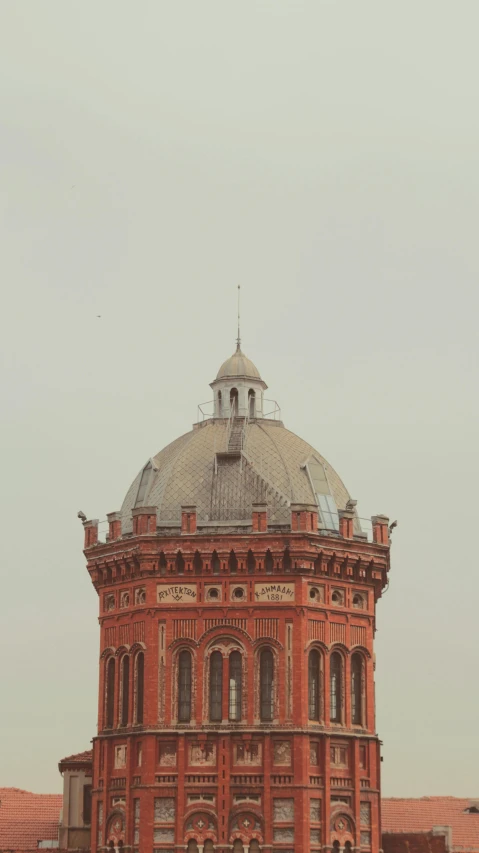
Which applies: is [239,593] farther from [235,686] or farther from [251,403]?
[251,403]

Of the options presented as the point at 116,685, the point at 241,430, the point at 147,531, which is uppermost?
the point at 241,430

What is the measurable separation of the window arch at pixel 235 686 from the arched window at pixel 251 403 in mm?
10643

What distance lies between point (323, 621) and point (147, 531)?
6.77 metres

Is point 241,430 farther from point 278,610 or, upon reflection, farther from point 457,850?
point 457,850

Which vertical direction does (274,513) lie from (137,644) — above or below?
above

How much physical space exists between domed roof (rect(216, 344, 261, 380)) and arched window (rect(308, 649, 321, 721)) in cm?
1155

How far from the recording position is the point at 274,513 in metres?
66.4

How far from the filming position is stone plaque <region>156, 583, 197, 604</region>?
65312mm

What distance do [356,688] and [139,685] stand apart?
299 inches

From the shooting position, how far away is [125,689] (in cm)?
6669

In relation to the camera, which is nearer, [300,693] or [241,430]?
[300,693]

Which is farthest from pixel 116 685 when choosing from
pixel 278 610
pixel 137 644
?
pixel 278 610

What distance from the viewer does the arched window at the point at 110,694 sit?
221 ft

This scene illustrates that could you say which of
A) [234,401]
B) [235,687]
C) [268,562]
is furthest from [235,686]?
[234,401]
